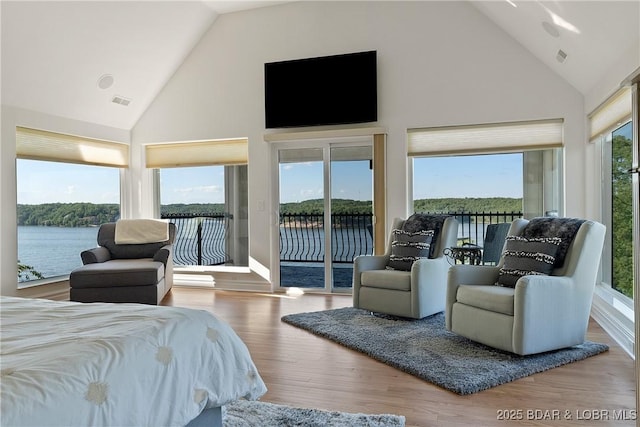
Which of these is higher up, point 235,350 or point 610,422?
point 235,350

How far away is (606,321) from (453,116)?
2.56m

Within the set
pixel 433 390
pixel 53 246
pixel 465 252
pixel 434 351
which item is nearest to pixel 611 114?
pixel 465 252

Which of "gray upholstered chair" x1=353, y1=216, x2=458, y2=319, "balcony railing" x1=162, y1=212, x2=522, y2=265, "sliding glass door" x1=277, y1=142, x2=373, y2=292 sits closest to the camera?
"gray upholstered chair" x1=353, y1=216, x2=458, y2=319

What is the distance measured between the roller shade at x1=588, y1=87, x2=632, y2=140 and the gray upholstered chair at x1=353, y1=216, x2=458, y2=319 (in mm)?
1551

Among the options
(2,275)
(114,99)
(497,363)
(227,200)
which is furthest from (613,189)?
(2,275)

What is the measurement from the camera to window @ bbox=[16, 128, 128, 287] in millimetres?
5188

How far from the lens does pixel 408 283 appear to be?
4.21 meters

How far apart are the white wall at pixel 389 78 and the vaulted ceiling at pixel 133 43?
7.1 inches

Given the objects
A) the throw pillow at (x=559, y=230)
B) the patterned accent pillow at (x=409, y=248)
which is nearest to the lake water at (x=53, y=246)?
the patterned accent pillow at (x=409, y=248)

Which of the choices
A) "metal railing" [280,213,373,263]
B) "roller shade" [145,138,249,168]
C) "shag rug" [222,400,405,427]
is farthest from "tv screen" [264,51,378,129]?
"shag rug" [222,400,405,427]

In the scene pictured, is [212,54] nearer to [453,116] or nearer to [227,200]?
[227,200]

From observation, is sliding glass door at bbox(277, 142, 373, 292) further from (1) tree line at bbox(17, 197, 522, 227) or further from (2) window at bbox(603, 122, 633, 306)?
(2) window at bbox(603, 122, 633, 306)

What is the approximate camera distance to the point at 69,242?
5.89m

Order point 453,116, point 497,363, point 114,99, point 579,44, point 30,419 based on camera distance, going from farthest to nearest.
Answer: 1. point 114,99
2. point 453,116
3. point 579,44
4. point 497,363
5. point 30,419
